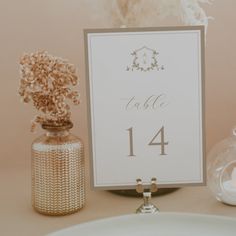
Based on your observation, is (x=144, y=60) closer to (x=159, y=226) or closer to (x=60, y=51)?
(x=159, y=226)

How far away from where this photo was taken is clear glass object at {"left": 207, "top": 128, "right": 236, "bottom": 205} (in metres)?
0.97

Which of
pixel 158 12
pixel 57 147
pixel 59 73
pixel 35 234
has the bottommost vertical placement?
pixel 35 234

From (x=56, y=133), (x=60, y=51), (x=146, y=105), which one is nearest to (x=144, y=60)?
(x=146, y=105)

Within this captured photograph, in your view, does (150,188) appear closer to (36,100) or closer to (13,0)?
(36,100)

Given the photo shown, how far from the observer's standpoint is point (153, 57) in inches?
36.3

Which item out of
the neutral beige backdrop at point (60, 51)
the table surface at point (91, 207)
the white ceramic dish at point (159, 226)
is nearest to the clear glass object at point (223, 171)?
the table surface at point (91, 207)

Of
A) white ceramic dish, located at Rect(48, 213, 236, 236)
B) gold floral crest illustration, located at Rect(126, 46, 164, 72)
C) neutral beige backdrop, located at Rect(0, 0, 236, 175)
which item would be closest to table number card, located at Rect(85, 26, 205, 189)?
gold floral crest illustration, located at Rect(126, 46, 164, 72)

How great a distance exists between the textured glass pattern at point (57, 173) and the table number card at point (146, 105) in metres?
0.03

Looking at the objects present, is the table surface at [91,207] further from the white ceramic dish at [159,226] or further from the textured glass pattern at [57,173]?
the white ceramic dish at [159,226]

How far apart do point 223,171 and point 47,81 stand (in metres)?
0.34

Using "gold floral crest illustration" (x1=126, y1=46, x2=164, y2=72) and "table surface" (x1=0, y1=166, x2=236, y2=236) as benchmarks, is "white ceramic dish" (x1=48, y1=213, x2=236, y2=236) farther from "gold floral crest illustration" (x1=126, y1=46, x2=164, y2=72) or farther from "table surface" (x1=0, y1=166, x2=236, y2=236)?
"gold floral crest illustration" (x1=126, y1=46, x2=164, y2=72)

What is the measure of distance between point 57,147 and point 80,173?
0.20 feet

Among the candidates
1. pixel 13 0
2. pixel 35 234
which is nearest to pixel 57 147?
pixel 35 234

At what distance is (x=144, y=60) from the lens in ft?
3.02
